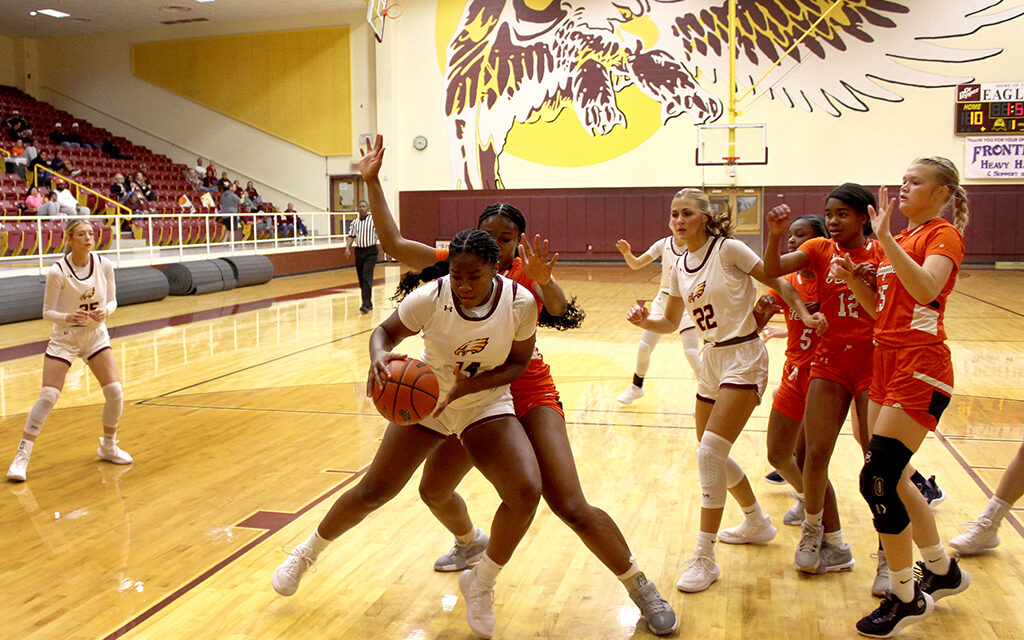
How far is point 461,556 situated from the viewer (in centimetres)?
378

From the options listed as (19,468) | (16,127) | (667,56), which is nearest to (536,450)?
(19,468)

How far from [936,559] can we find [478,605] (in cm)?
172

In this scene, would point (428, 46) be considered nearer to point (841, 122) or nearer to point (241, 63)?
point (241, 63)

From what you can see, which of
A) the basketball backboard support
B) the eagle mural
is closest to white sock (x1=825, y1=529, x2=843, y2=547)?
the basketball backboard support

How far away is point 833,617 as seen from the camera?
323 cm

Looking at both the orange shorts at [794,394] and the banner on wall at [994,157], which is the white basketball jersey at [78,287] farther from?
the banner on wall at [994,157]

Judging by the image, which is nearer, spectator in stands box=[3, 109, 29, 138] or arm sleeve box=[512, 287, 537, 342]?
arm sleeve box=[512, 287, 537, 342]

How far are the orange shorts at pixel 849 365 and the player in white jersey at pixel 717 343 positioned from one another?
16 cm

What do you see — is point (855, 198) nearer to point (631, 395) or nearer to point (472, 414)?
point (472, 414)

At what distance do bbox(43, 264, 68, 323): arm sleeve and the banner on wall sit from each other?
64.7 ft

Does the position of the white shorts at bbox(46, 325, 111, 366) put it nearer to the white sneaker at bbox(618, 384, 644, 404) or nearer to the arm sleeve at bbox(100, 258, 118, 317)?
the arm sleeve at bbox(100, 258, 118, 317)

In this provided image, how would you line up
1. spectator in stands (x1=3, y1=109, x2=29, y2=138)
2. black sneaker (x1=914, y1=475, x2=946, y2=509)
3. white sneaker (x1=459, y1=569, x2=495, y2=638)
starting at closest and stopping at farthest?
1. white sneaker (x1=459, y1=569, x2=495, y2=638)
2. black sneaker (x1=914, y1=475, x2=946, y2=509)
3. spectator in stands (x1=3, y1=109, x2=29, y2=138)

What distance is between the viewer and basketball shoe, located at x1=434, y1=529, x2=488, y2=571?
3.75m

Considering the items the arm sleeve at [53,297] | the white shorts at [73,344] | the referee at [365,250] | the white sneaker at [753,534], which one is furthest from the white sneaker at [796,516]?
the referee at [365,250]
